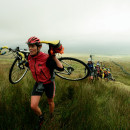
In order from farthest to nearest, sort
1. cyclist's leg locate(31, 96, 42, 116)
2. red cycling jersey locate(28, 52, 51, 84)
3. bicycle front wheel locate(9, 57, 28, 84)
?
bicycle front wheel locate(9, 57, 28, 84) → red cycling jersey locate(28, 52, 51, 84) → cyclist's leg locate(31, 96, 42, 116)

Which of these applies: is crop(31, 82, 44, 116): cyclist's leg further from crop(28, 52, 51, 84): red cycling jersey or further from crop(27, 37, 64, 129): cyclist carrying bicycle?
crop(28, 52, 51, 84): red cycling jersey

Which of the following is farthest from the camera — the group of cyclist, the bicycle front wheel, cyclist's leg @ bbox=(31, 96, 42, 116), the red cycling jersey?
the group of cyclist

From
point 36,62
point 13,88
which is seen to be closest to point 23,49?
point 36,62

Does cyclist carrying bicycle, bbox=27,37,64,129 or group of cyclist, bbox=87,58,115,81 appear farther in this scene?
group of cyclist, bbox=87,58,115,81

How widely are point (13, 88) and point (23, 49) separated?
1276mm

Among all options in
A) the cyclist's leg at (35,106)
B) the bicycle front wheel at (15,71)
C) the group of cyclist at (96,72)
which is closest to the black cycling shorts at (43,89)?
the cyclist's leg at (35,106)

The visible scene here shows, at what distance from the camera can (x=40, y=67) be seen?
2.06 meters

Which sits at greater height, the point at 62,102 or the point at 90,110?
the point at 90,110

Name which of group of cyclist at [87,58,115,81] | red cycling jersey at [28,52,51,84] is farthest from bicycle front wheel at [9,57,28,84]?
group of cyclist at [87,58,115,81]

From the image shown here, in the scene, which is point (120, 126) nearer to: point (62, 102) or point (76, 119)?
point (76, 119)

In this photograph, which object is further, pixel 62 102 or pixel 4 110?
pixel 62 102

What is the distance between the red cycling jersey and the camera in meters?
2.07

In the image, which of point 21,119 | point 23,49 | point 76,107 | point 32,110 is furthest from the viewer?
point 23,49

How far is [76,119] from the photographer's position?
1.92 meters
